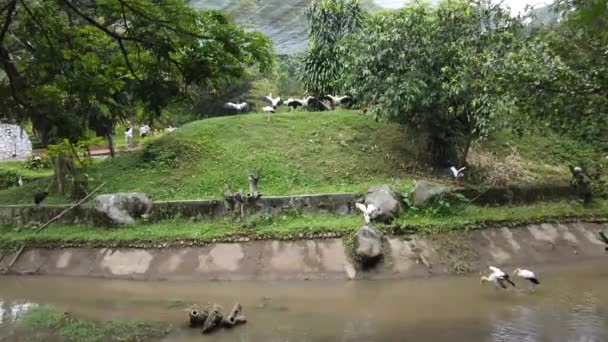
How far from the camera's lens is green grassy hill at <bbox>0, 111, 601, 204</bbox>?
1777 cm

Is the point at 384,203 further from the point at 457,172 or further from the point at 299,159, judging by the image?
the point at 299,159

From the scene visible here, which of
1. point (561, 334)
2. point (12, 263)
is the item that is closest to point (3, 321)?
point (12, 263)

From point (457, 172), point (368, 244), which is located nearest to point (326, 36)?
point (457, 172)

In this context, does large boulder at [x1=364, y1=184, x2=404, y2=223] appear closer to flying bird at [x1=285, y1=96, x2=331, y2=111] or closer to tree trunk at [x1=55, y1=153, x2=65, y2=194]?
tree trunk at [x1=55, y1=153, x2=65, y2=194]

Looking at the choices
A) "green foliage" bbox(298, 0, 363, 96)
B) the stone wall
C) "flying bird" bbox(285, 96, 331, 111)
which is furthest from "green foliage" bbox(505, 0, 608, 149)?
the stone wall

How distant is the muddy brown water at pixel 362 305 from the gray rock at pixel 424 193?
273 cm

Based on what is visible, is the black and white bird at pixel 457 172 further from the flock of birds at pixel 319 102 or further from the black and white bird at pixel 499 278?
the flock of birds at pixel 319 102

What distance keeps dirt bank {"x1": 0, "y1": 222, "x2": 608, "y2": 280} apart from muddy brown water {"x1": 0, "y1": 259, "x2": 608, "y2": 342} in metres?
0.38

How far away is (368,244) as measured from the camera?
516 inches

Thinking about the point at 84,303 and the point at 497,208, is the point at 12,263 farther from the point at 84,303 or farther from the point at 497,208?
the point at 497,208

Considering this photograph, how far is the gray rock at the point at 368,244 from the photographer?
13039mm

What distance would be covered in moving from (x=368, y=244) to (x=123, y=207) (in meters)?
6.72

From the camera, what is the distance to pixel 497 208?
618 inches

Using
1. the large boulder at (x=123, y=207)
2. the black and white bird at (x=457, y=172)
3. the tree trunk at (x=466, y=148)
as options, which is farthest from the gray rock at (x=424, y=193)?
the large boulder at (x=123, y=207)
